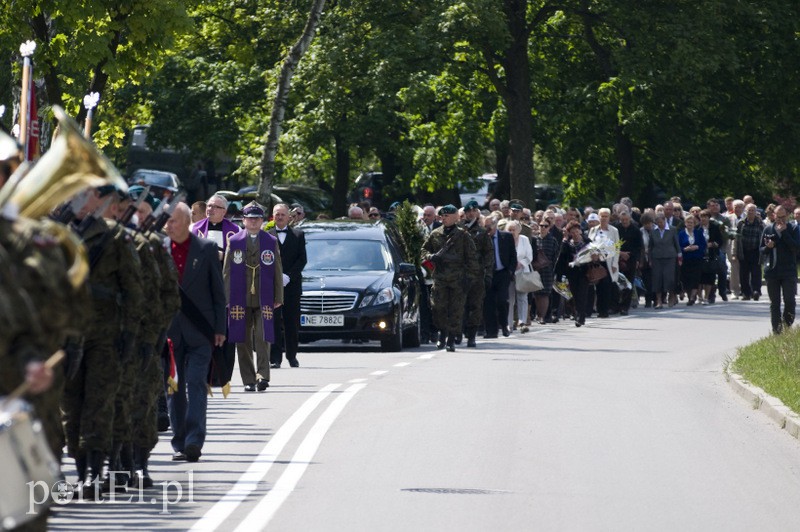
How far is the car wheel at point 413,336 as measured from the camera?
24516 mm

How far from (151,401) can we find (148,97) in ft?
123

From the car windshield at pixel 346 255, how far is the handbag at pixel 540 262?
4773 mm

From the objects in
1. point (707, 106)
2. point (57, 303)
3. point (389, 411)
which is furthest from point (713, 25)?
point (57, 303)

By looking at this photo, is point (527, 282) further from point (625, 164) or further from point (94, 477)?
point (625, 164)

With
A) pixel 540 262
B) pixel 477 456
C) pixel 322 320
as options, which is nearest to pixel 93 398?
pixel 477 456

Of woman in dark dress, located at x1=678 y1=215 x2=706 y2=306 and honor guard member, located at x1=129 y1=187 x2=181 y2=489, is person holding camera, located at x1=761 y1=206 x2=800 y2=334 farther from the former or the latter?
honor guard member, located at x1=129 y1=187 x2=181 y2=489

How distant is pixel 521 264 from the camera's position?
27172 millimetres

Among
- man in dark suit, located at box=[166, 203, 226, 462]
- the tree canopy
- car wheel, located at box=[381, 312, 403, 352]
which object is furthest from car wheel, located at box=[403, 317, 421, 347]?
man in dark suit, located at box=[166, 203, 226, 462]

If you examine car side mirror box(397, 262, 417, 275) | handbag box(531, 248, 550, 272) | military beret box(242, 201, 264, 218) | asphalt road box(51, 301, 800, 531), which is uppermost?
military beret box(242, 201, 264, 218)

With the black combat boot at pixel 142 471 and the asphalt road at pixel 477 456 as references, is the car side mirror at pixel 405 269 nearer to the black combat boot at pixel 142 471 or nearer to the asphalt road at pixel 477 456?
the asphalt road at pixel 477 456

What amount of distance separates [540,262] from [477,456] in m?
16.1

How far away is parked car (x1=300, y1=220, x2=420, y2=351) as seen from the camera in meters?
22.9

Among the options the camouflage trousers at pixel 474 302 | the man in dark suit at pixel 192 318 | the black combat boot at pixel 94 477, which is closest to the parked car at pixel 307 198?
the camouflage trousers at pixel 474 302

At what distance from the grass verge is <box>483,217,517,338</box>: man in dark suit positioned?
16.2ft
